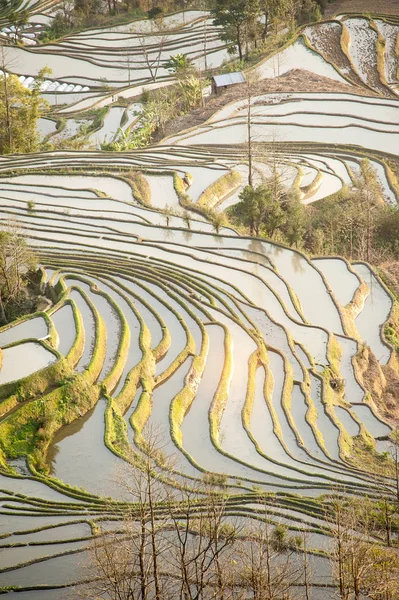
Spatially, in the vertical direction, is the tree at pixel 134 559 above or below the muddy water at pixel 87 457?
below

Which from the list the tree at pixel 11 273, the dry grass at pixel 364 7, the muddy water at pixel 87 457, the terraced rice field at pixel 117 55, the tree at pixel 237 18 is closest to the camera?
the muddy water at pixel 87 457

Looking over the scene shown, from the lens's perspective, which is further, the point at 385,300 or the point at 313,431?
the point at 385,300

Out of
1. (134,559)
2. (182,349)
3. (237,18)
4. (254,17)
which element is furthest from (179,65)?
(134,559)

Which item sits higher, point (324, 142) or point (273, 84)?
point (273, 84)

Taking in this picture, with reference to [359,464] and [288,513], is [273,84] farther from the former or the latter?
[288,513]

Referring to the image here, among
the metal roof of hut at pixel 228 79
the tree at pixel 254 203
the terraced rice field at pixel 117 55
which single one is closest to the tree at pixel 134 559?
the tree at pixel 254 203

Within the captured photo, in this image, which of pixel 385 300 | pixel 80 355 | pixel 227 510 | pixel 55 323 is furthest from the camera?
pixel 385 300

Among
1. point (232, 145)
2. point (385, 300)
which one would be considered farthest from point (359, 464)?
point (232, 145)

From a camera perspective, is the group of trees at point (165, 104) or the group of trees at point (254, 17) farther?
the group of trees at point (254, 17)

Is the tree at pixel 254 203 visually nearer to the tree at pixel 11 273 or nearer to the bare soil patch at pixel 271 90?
the tree at pixel 11 273
